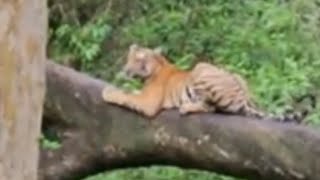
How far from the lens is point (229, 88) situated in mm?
4414

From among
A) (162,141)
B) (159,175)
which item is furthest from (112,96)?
(159,175)

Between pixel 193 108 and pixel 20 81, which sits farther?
pixel 193 108

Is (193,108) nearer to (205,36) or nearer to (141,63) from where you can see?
(141,63)

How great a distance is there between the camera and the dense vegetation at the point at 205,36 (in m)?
7.29

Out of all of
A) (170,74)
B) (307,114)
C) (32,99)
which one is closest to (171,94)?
(170,74)

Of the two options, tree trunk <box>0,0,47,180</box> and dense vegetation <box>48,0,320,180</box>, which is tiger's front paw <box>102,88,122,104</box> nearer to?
tree trunk <box>0,0,47,180</box>

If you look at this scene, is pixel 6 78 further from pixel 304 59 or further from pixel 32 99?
pixel 304 59

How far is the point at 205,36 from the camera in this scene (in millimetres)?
7895

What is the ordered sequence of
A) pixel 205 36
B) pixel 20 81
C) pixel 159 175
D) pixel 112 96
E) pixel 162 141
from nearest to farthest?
pixel 20 81, pixel 162 141, pixel 112 96, pixel 159 175, pixel 205 36

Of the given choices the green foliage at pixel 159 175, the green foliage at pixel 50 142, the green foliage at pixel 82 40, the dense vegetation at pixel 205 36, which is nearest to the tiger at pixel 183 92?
the green foliage at pixel 50 142

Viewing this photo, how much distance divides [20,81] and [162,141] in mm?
1413

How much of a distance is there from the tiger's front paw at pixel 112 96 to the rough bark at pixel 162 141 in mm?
26

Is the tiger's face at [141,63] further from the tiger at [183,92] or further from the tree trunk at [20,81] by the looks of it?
the tree trunk at [20,81]

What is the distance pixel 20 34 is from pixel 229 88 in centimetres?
182
